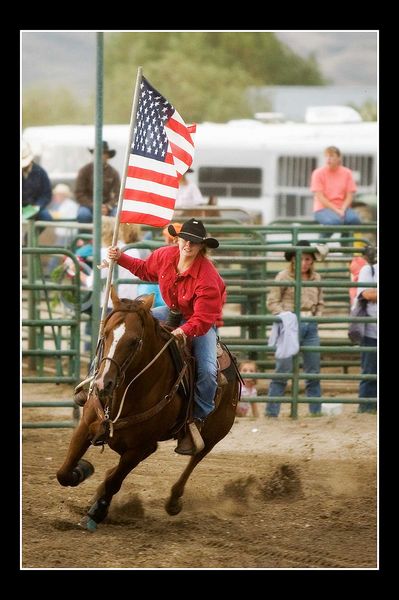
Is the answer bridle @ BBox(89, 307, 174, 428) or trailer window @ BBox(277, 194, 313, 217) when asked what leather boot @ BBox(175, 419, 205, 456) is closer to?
bridle @ BBox(89, 307, 174, 428)

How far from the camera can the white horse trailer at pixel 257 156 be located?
24.0m

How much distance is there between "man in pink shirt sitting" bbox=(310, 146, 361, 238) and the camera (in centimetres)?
1609

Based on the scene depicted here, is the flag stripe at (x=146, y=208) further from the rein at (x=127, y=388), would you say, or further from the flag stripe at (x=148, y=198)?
the rein at (x=127, y=388)

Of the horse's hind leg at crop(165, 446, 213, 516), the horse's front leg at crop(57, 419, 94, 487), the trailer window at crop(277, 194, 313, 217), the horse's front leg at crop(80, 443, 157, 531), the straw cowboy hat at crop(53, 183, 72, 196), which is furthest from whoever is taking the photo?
the trailer window at crop(277, 194, 313, 217)

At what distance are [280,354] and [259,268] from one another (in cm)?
218

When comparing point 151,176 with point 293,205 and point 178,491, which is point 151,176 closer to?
point 178,491

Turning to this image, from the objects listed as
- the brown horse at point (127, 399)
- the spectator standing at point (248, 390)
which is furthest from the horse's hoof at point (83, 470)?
the spectator standing at point (248, 390)

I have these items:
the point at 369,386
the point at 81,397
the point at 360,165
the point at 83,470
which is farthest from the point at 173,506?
the point at 360,165

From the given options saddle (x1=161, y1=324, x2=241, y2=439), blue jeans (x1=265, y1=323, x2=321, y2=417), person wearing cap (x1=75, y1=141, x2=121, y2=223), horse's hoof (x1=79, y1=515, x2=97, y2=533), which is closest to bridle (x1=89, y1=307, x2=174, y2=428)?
saddle (x1=161, y1=324, x2=241, y2=439)

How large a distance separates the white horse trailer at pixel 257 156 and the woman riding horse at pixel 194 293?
604 inches

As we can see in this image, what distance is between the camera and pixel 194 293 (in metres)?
7.94

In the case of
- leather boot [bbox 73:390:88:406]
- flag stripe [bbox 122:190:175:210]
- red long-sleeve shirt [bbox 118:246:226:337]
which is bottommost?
leather boot [bbox 73:390:88:406]

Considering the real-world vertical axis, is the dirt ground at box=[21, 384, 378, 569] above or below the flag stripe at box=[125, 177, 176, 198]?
below

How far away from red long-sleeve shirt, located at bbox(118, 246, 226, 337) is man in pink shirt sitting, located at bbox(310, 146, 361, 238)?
813cm
